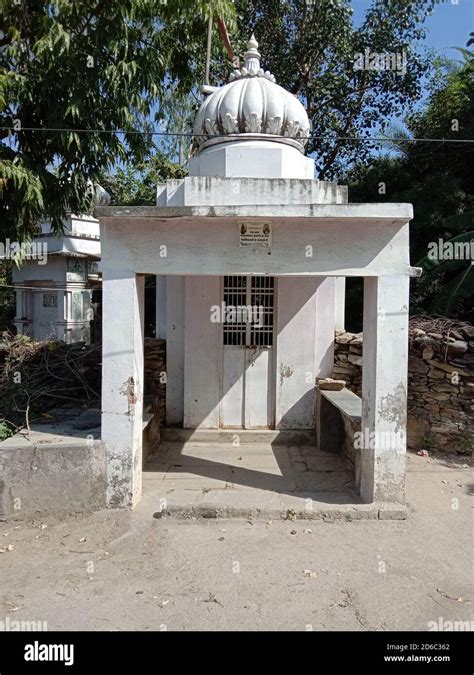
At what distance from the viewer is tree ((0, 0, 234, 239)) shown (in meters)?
6.84

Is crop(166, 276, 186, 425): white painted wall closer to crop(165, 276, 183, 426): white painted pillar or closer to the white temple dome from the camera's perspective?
crop(165, 276, 183, 426): white painted pillar

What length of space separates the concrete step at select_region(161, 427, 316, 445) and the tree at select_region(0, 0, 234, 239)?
13.0 feet

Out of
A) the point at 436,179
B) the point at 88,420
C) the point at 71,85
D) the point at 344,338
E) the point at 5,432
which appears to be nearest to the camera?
the point at 5,432

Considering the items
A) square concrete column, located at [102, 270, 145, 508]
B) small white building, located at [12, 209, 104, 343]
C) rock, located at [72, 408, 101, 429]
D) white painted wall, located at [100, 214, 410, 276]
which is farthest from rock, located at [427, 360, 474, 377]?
small white building, located at [12, 209, 104, 343]

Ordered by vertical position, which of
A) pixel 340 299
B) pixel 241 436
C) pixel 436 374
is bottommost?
pixel 241 436

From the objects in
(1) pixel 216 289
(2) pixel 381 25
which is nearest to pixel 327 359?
(1) pixel 216 289

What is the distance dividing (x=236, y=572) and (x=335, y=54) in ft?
44.7

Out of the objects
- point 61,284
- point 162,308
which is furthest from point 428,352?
point 61,284

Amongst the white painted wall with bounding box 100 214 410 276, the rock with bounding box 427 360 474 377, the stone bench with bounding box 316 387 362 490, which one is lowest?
the stone bench with bounding box 316 387 362 490

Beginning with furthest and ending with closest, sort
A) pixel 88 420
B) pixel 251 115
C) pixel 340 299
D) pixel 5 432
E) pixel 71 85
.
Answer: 1. pixel 340 299
2. pixel 71 85
3. pixel 251 115
4. pixel 88 420
5. pixel 5 432

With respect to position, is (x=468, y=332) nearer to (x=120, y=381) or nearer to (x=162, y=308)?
(x=162, y=308)

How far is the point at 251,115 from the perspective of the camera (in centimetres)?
635

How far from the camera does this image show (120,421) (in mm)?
5207

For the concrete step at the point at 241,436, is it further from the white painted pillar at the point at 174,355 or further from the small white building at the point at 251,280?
the white painted pillar at the point at 174,355
